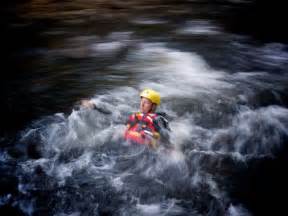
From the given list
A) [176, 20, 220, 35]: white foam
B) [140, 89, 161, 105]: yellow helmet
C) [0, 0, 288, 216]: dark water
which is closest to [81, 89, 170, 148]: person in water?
[140, 89, 161, 105]: yellow helmet

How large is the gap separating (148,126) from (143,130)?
122 millimetres

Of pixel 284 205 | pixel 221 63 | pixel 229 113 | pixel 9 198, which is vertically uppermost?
pixel 221 63

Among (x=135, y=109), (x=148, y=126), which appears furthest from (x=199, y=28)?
(x=148, y=126)

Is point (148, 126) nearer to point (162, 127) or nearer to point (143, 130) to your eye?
point (143, 130)

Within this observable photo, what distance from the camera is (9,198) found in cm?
458

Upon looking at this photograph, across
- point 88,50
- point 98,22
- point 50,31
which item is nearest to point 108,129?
point 88,50

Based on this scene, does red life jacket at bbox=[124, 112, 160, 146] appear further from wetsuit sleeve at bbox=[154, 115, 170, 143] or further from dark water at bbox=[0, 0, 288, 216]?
dark water at bbox=[0, 0, 288, 216]

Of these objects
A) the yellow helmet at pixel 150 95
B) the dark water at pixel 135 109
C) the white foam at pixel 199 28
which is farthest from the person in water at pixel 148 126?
the white foam at pixel 199 28

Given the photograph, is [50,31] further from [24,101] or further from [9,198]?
[9,198]

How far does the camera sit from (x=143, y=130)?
5.51 metres

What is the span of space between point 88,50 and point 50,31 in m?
2.07

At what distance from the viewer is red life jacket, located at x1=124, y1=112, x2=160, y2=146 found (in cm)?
547

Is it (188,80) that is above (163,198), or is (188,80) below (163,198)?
above

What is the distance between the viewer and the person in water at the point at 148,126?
18.0 ft
